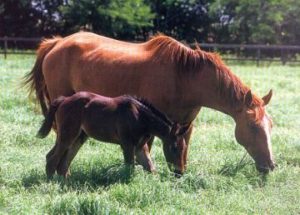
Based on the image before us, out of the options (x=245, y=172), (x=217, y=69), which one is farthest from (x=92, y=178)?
(x=217, y=69)

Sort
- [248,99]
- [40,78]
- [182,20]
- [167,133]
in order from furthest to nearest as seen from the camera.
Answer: [182,20] < [40,78] < [248,99] < [167,133]

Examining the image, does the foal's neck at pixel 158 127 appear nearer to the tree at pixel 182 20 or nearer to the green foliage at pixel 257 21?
the green foliage at pixel 257 21

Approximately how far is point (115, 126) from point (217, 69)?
1.36 meters

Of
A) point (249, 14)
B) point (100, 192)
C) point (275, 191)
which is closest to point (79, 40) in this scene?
point (100, 192)

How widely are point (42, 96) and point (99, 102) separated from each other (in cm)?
220

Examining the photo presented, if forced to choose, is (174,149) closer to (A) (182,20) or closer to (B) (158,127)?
(B) (158,127)

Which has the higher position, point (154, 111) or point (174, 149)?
point (154, 111)

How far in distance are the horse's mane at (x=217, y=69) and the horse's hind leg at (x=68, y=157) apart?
130 centimetres

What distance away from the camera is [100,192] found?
4793mm

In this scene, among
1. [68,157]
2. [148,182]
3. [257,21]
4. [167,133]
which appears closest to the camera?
[148,182]

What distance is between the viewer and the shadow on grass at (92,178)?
16.4 ft

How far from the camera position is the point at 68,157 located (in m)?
5.43

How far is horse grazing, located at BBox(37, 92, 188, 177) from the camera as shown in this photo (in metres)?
5.20

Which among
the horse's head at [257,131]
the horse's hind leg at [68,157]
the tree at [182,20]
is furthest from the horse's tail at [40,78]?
the tree at [182,20]
